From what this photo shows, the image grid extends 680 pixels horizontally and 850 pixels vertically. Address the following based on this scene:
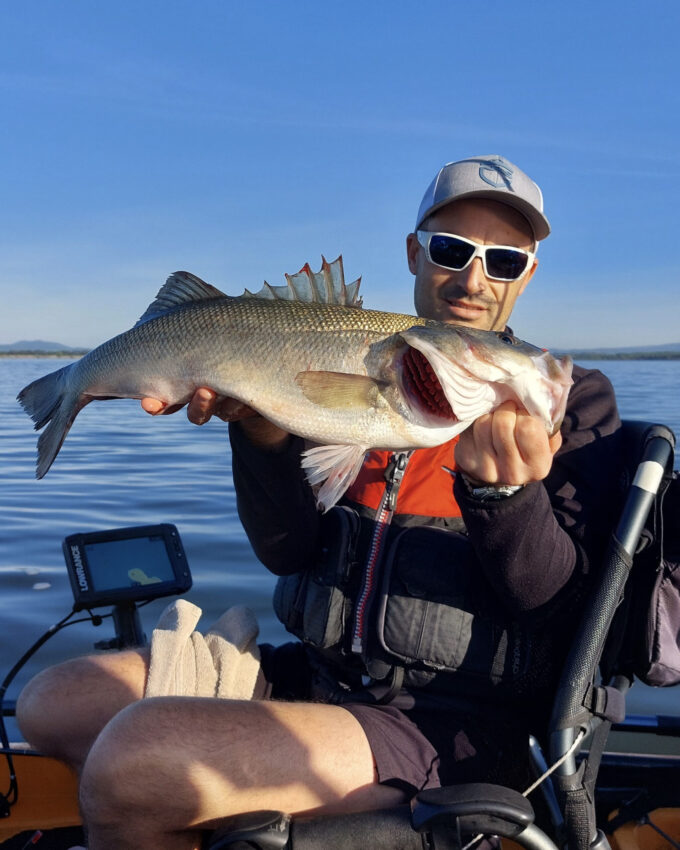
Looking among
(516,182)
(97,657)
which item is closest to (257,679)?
(97,657)

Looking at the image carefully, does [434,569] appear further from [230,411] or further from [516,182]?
[516,182]

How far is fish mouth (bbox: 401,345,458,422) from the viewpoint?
242 centimetres

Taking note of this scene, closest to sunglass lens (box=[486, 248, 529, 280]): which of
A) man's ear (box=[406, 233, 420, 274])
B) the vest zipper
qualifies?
man's ear (box=[406, 233, 420, 274])

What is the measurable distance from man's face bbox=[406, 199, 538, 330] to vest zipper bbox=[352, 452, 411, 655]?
76 centimetres

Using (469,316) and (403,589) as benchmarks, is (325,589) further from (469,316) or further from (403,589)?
(469,316)

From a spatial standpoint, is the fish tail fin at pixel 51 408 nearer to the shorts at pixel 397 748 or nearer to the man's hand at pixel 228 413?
the man's hand at pixel 228 413

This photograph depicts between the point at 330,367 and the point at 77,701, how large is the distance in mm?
1691

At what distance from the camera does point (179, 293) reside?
2979 millimetres

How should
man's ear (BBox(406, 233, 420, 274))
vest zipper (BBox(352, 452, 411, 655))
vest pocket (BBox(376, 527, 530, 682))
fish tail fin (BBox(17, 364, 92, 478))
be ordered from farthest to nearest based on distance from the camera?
man's ear (BBox(406, 233, 420, 274)) < fish tail fin (BBox(17, 364, 92, 478)) < vest zipper (BBox(352, 452, 411, 655)) < vest pocket (BBox(376, 527, 530, 682))

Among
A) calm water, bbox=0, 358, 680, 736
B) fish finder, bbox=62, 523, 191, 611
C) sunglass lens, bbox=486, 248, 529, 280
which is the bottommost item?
calm water, bbox=0, 358, 680, 736

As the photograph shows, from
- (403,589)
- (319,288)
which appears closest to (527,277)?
(319,288)

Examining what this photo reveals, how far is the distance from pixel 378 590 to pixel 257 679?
0.75 meters

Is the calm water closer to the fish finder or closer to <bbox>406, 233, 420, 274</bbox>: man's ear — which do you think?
the fish finder

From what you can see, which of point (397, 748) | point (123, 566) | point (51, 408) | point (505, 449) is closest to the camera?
point (505, 449)
